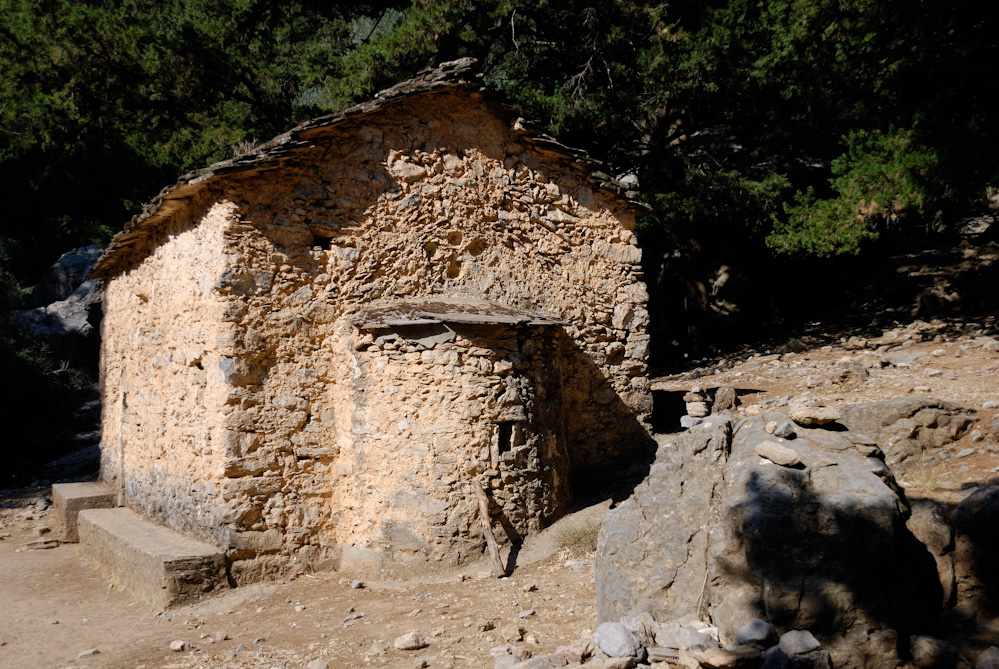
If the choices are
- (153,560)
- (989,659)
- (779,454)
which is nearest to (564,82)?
(779,454)

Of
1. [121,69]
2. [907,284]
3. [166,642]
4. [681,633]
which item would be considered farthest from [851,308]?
[121,69]

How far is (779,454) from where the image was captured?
456cm

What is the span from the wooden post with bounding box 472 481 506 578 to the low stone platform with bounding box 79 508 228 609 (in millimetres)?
2478

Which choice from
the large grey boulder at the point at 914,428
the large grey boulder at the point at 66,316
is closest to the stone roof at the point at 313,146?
the large grey boulder at the point at 914,428

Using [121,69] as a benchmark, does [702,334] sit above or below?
below

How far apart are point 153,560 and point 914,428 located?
24.0 feet

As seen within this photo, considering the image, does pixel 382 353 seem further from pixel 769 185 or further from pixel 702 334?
pixel 702 334

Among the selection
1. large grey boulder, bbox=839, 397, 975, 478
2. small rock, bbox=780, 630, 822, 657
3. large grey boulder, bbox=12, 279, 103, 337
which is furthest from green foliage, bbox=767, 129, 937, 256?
large grey boulder, bbox=12, 279, 103, 337

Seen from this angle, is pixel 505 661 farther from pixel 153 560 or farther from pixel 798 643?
pixel 153 560

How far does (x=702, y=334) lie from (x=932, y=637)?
40.3 ft

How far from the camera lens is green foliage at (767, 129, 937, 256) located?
8750 mm

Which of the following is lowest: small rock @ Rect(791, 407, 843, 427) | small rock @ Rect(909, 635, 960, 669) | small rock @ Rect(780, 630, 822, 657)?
small rock @ Rect(909, 635, 960, 669)

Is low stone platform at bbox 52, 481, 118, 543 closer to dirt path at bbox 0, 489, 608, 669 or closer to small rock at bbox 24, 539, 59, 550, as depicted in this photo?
small rock at bbox 24, 539, 59, 550

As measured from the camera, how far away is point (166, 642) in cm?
562
